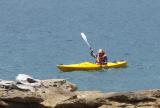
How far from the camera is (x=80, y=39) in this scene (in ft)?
170

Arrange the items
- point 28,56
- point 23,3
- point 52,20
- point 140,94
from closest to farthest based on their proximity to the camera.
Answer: point 140,94, point 28,56, point 52,20, point 23,3

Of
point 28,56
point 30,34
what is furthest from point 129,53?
point 30,34

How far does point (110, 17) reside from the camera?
74438 millimetres

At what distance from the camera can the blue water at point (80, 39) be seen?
31500 millimetres

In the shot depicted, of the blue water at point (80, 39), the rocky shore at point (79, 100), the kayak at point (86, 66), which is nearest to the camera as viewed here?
the rocky shore at point (79, 100)

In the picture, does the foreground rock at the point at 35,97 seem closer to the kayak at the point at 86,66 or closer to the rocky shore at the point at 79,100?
the rocky shore at the point at 79,100

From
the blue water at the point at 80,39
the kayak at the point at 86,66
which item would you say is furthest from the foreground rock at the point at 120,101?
the kayak at the point at 86,66

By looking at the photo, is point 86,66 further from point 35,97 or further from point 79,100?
point 35,97

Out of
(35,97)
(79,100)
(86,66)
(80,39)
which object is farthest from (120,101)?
(80,39)

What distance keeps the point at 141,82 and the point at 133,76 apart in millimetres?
3596

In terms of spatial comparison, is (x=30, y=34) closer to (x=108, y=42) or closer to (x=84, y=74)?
(x=108, y=42)

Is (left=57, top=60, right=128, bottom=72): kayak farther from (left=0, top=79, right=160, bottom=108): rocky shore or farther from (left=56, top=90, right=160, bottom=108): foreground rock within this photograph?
(left=56, top=90, right=160, bottom=108): foreground rock

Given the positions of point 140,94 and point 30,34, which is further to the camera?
point 30,34

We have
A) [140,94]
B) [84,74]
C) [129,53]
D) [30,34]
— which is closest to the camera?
[140,94]
